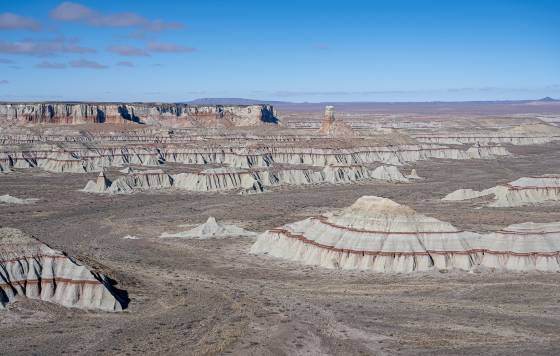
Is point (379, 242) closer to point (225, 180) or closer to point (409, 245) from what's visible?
point (409, 245)

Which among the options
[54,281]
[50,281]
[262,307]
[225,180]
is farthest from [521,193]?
[50,281]

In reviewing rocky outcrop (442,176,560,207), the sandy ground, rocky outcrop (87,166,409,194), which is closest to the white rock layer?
rocky outcrop (87,166,409,194)

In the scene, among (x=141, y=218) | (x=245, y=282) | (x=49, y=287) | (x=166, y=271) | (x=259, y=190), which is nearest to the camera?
(x=49, y=287)

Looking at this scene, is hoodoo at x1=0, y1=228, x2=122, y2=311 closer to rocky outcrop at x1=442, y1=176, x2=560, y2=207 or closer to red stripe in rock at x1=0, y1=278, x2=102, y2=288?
red stripe in rock at x1=0, y1=278, x2=102, y2=288

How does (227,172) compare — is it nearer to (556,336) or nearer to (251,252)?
(251,252)

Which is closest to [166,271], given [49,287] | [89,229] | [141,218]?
[49,287]

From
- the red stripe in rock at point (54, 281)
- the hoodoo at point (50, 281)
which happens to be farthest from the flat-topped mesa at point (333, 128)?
the red stripe in rock at point (54, 281)
